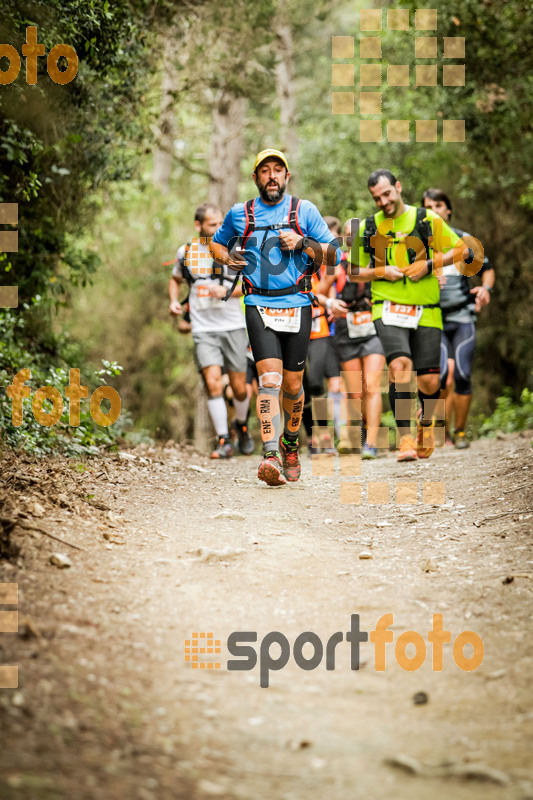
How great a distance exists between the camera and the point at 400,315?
766 cm

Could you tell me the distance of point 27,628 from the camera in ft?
10.8

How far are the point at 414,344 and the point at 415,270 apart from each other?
0.68 m

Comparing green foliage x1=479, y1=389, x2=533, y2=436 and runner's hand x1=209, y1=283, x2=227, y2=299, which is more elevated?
runner's hand x1=209, y1=283, x2=227, y2=299

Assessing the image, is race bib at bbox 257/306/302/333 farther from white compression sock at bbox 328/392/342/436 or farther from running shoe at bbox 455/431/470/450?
running shoe at bbox 455/431/470/450

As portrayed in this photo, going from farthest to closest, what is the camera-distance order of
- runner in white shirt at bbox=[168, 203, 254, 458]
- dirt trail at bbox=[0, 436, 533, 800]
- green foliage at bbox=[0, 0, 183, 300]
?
runner in white shirt at bbox=[168, 203, 254, 458] < green foliage at bbox=[0, 0, 183, 300] < dirt trail at bbox=[0, 436, 533, 800]

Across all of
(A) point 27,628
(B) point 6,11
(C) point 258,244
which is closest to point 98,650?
(A) point 27,628

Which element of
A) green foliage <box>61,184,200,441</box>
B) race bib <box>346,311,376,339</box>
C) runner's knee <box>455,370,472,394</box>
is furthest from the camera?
green foliage <box>61,184,200,441</box>

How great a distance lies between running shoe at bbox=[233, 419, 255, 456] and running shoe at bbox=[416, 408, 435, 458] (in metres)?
2.34

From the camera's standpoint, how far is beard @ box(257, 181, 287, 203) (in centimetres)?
634

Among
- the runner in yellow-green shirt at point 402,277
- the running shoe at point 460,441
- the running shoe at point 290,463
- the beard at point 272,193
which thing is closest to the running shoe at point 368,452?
the running shoe at point 460,441

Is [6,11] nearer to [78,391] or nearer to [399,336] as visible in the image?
[78,391]

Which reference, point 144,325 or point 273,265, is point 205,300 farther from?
point 144,325

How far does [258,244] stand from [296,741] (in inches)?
170

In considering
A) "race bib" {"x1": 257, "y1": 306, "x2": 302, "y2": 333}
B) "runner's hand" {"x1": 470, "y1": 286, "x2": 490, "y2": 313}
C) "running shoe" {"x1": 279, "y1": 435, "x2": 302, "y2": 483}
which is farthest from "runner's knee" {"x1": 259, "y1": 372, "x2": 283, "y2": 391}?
"runner's hand" {"x1": 470, "y1": 286, "x2": 490, "y2": 313}
